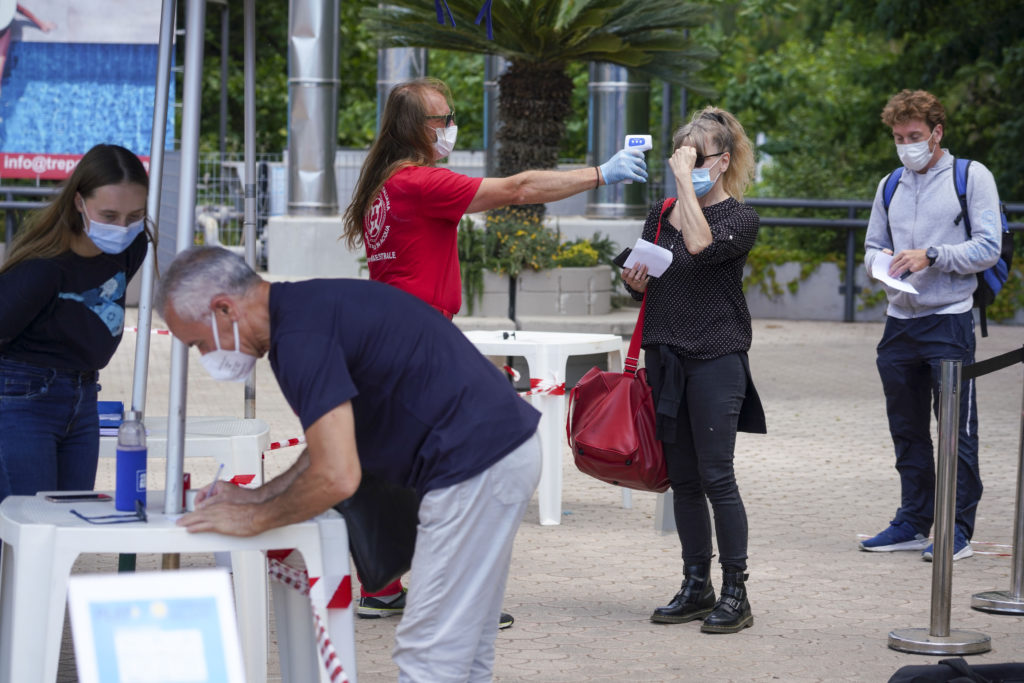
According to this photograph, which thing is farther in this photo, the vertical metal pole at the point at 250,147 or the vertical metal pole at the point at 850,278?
the vertical metal pole at the point at 850,278

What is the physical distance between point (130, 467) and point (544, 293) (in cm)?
992

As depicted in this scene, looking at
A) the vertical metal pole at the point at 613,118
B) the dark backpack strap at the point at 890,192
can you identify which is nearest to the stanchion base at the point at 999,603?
the dark backpack strap at the point at 890,192

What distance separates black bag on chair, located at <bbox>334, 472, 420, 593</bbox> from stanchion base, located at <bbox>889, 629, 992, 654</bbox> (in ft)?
7.17

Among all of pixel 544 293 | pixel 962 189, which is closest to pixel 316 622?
pixel 962 189

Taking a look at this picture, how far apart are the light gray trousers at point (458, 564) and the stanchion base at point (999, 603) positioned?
282 cm

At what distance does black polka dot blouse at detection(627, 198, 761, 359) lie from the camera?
4.91 metres

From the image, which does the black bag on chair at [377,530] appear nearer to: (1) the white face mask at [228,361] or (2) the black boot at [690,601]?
(1) the white face mask at [228,361]

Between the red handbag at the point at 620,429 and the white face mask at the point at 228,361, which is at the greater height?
the white face mask at the point at 228,361

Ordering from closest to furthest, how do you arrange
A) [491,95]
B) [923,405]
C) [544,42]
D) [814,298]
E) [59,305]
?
[59,305], [923,405], [544,42], [814,298], [491,95]

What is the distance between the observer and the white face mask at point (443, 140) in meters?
4.93

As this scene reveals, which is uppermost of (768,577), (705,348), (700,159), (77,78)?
(77,78)

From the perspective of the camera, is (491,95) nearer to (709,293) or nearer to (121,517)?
(709,293)

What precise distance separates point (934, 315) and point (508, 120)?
28.5 ft

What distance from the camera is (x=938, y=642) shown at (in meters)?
4.83
